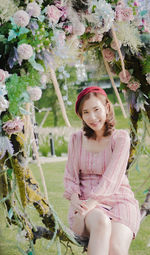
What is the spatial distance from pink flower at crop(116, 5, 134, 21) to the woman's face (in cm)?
49

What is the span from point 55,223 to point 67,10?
3.71 feet

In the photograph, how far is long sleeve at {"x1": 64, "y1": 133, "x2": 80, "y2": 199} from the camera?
7.41ft

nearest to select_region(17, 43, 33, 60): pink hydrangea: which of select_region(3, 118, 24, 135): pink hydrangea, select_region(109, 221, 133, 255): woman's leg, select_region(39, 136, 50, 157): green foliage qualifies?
select_region(3, 118, 24, 135): pink hydrangea

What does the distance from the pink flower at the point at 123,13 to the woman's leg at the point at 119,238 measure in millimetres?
1122

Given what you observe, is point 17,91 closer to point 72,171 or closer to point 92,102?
point 92,102

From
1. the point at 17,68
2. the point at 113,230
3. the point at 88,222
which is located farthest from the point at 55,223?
the point at 17,68

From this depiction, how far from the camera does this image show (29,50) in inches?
66.5

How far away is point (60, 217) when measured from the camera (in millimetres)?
3938

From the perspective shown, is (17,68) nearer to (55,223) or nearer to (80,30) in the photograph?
(80,30)

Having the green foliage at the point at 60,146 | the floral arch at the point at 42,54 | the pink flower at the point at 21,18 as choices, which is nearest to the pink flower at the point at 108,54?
the floral arch at the point at 42,54

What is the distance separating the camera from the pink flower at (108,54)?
229cm

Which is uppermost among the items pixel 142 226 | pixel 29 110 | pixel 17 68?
pixel 17 68

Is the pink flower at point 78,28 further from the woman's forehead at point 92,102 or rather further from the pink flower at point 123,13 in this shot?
the woman's forehead at point 92,102

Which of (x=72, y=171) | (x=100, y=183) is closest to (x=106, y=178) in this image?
(x=100, y=183)
